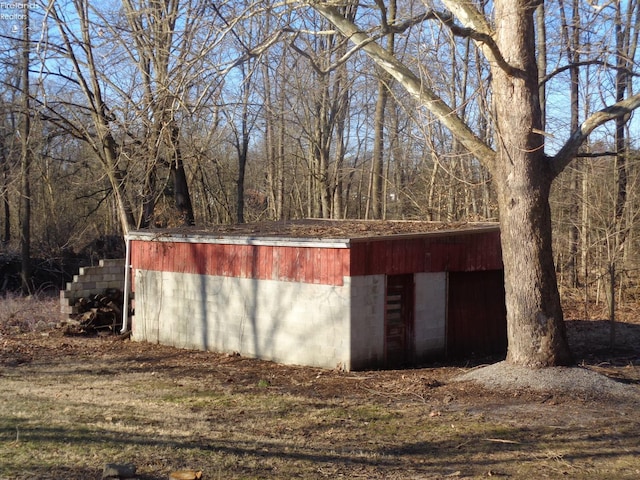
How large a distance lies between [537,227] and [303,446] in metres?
5.14

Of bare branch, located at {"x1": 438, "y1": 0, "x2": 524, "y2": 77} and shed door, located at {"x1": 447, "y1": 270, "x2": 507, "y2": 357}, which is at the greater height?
bare branch, located at {"x1": 438, "y1": 0, "x2": 524, "y2": 77}

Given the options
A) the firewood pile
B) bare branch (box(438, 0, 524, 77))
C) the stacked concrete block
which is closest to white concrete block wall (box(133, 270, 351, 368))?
the firewood pile

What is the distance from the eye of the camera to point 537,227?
10.4 meters

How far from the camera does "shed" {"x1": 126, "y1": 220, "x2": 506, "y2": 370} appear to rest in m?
12.3

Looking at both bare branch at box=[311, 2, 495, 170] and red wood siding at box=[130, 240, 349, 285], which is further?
red wood siding at box=[130, 240, 349, 285]

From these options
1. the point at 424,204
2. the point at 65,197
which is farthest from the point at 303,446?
the point at 65,197

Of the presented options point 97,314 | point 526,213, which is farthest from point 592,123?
point 97,314

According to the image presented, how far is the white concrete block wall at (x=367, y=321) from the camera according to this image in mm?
12094

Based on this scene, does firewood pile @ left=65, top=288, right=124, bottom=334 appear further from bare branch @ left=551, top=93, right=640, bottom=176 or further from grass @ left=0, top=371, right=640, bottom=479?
bare branch @ left=551, top=93, right=640, bottom=176

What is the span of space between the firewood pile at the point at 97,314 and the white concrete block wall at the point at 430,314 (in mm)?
8240

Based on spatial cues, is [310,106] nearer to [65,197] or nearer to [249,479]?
[65,197]

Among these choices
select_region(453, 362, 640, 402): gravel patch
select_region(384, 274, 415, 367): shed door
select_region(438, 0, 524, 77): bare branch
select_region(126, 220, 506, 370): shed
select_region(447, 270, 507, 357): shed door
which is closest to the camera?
select_region(453, 362, 640, 402): gravel patch

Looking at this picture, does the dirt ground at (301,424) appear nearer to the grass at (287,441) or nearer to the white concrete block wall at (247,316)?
the grass at (287,441)

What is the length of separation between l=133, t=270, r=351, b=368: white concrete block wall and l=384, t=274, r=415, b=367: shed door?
1071 millimetres
